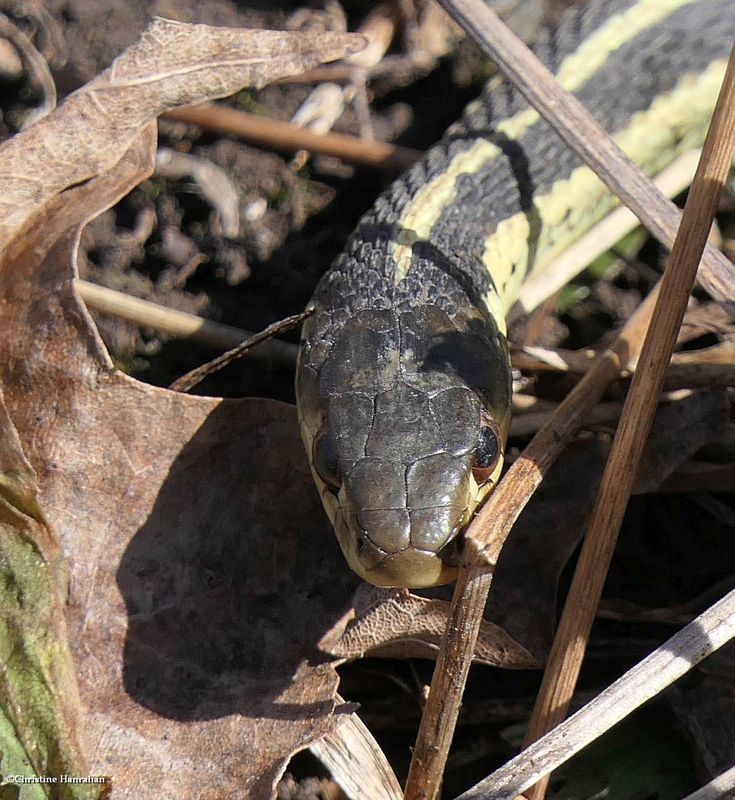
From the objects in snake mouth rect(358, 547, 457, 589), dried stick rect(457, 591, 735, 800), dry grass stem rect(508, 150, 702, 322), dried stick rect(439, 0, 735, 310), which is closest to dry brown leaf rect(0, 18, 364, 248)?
dried stick rect(439, 0, 735, 310)

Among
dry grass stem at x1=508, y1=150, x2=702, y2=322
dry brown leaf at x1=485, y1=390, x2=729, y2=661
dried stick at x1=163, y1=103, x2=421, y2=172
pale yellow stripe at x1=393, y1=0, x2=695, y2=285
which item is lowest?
dry brown leaf at x1=485, y1=390, x2=729, y2=661

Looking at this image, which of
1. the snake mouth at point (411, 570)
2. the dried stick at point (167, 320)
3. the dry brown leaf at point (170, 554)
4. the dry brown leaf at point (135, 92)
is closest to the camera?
the snake mouth at point (411, 570)

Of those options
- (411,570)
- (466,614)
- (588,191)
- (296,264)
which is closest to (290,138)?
(296,264)

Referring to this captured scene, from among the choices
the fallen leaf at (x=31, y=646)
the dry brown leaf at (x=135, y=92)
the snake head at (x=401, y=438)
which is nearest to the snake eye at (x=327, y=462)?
the snake head at (x=401, y=438)

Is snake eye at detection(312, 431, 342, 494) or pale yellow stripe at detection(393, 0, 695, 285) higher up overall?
pale yellow stripe at detection(393, 0, 695, 285)

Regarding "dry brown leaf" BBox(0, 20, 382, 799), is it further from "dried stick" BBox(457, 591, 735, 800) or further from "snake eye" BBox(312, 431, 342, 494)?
"dried stick" BBox(457, 591, 735, 800)

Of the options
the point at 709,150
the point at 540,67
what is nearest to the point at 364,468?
the point at 709,150

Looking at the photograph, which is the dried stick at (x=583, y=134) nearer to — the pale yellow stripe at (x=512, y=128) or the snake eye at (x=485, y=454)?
the pale yellow stripe at (x=512, y=128)

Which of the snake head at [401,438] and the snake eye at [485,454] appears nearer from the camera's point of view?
the snake head at [401,438]

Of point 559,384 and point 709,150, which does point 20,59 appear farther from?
point 709,150
